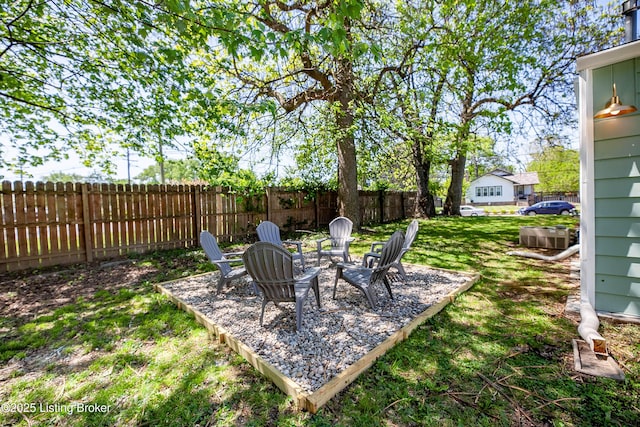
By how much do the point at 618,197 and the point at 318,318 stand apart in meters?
3.48

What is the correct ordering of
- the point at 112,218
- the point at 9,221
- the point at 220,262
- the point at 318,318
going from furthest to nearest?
1. the point at 112,218
2. the point at 9,221
3. the point at 220,262
4. the point at 318,318

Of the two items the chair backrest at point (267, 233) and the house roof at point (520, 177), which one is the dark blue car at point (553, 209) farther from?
the chair backrest at point (267, 233)

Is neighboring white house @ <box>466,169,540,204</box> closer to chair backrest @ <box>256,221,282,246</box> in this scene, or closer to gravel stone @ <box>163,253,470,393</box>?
chair backrest @ <box>256,221,282,246</box>

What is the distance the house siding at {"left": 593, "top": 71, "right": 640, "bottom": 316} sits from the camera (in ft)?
9.00

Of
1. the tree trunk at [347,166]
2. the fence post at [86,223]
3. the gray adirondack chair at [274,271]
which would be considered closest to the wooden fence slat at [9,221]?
the fence post at [86,223]

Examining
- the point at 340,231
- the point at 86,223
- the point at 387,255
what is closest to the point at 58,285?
the point at 86,223

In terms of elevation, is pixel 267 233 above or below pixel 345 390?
above

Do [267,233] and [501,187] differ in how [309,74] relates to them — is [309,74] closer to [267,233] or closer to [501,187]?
[267,233]

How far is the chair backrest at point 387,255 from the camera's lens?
10.5 feet

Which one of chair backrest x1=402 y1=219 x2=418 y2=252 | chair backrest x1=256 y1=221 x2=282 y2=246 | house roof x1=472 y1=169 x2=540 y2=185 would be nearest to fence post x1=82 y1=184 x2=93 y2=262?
chair backrest x1=256 y1=221 x2=282 y2=246

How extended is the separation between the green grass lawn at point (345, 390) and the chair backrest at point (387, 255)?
74 cm

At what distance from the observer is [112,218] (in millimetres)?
6148

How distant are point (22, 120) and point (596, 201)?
35.8 feet

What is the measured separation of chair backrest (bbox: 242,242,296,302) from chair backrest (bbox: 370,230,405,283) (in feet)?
3.52
